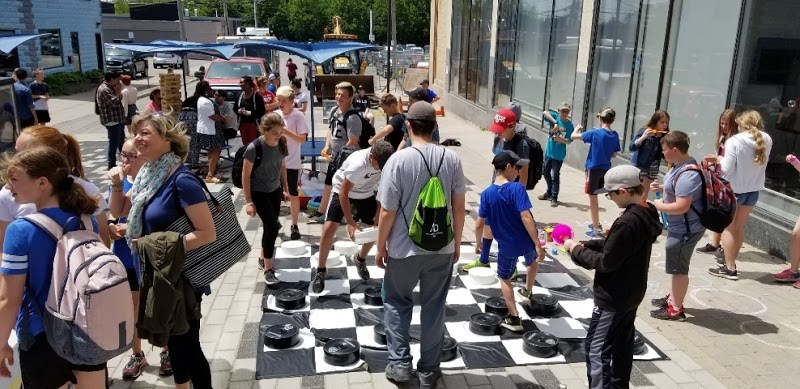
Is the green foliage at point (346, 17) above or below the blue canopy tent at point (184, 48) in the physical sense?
above

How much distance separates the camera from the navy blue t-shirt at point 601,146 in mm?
7199

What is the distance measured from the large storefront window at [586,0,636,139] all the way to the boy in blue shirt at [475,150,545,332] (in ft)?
21.1

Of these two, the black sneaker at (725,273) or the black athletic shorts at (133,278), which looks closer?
the black athletic shorts at (133,278)

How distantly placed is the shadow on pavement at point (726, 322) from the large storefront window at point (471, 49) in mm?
12273

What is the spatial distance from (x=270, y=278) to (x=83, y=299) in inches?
122

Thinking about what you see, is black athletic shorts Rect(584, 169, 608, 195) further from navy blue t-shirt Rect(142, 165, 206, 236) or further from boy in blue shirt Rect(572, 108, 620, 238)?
navy blue t-shirt Rect(142, 165, 206, 236)

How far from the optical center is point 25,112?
9898mm

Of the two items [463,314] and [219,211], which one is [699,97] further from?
[219,211]

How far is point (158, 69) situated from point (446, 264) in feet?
129

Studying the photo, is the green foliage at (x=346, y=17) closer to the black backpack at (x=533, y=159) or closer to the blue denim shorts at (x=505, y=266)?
the black backpack at (x=533, y=159)

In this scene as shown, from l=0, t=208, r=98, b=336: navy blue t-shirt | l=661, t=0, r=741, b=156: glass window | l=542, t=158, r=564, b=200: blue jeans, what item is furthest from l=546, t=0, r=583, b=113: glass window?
l=0, t=208, r=98, b=336: navy blue t-shirt

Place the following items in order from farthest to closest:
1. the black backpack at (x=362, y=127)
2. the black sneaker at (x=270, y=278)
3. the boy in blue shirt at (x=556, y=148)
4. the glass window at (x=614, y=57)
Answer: the glass window at (x=614, y=57) → the boy in blue shirt at (x=556, y=148) → the black backpack at (x=362, y=127) → the black sneaker at (x=270, y=278)

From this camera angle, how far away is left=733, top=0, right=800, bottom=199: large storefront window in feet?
23.8

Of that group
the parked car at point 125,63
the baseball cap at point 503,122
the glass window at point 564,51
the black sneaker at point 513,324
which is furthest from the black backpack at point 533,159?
the parked car at point 125,63
